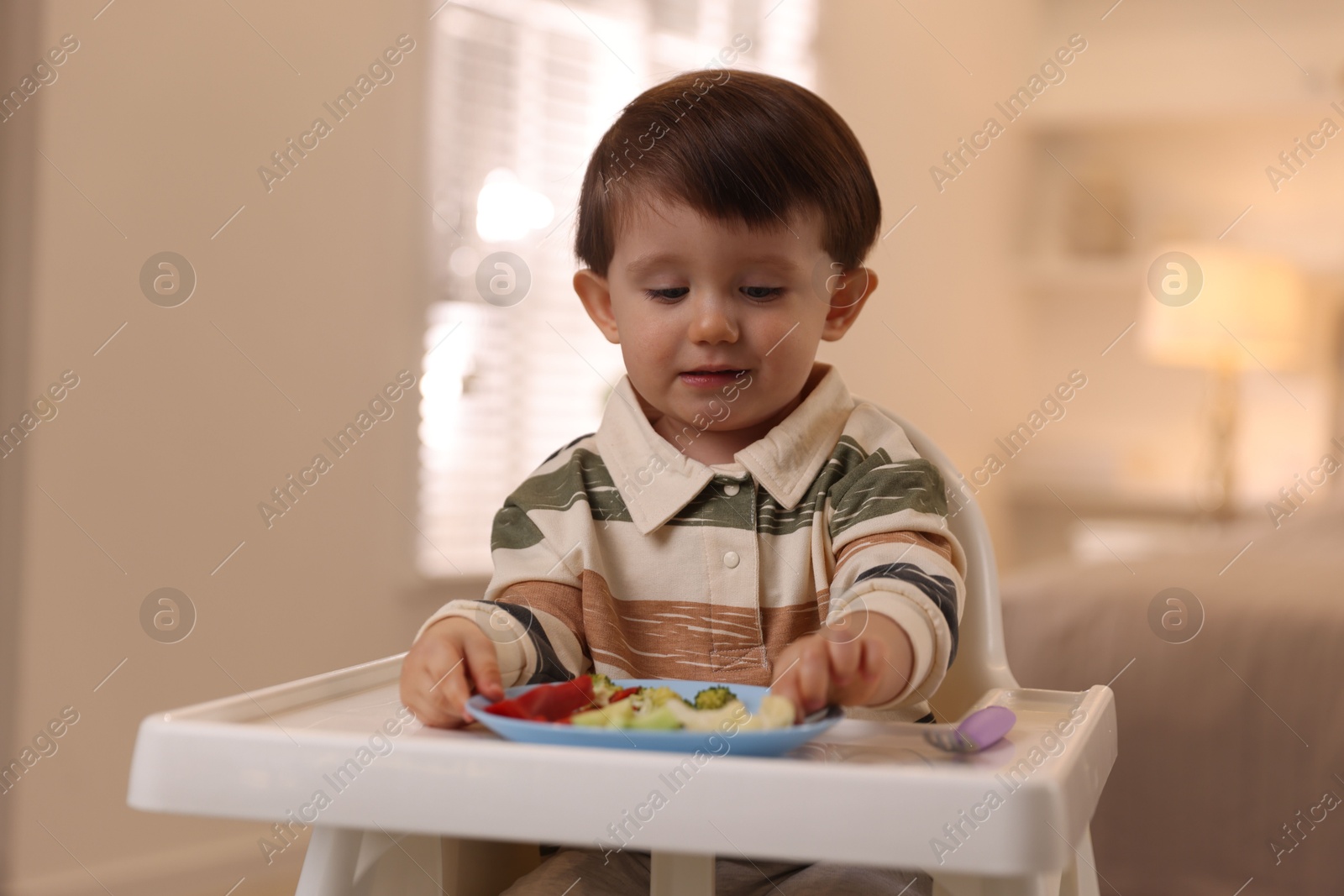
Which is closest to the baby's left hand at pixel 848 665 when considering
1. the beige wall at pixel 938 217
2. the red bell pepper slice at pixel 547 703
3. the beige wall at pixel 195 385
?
the red bell pepper slice at pixel 547 703

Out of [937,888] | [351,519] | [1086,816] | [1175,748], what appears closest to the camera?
[1086,816]

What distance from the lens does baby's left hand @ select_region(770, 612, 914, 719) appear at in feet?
1.91

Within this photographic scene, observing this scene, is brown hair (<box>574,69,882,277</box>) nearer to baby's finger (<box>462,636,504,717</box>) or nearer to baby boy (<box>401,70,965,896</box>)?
baby boy (<box>401,70,965,896</box>)

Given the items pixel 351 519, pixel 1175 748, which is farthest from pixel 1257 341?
pixel 351 519

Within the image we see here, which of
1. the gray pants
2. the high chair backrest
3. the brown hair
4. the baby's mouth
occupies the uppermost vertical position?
the brown hair

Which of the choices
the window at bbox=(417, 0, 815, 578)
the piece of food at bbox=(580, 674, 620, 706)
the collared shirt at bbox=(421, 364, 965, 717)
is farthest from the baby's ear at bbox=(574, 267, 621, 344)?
the window at bbox=(417, 0, 815, 578)

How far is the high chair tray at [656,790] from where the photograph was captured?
495 mm

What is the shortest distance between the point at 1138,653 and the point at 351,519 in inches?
52.8

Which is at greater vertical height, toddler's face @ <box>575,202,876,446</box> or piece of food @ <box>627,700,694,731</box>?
toddler's face @ <box>575,202,876,446</box>

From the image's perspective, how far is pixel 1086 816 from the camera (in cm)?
58

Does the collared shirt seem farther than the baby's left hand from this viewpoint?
Yes

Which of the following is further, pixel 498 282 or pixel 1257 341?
pixel 1257 341

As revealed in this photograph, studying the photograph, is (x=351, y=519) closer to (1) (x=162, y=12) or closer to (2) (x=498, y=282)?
(2) (x=498, y=282)

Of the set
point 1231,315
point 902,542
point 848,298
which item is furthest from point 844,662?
point 1231,315
